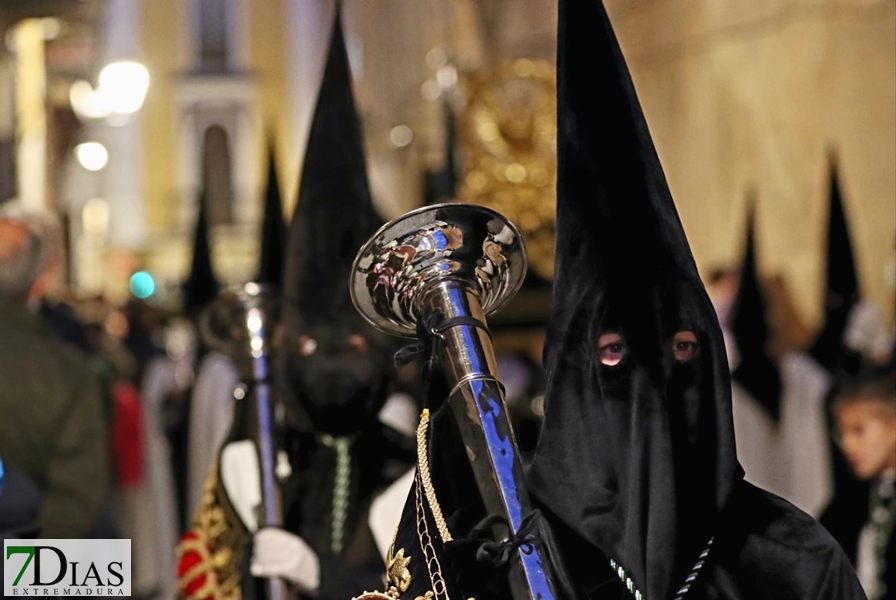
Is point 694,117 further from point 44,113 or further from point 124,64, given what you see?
point 124,64

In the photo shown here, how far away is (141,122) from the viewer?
36.6 metres

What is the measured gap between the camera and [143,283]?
→ 1262 inches

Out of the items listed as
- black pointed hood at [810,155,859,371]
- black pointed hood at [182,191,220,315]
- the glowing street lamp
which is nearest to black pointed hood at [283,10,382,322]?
black pointed hood at [810,155,859,371]

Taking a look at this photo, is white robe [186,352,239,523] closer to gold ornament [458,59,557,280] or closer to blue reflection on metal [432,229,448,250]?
gold ornament [458,59,557,280]

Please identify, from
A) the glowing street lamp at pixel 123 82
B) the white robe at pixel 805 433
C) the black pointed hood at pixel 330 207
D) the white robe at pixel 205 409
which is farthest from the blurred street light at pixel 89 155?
the black pointed hood at pixel 330 207

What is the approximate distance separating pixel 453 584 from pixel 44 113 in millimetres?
9822

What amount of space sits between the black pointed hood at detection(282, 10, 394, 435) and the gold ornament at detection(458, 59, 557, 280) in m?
7.33

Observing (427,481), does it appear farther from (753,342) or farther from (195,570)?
(753,342)

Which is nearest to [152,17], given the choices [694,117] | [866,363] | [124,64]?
[124,64]

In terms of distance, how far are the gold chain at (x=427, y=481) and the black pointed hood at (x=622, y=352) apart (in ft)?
0.57

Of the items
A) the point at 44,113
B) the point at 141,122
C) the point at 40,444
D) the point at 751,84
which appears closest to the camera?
the point at 40,444

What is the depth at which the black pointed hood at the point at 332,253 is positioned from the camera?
4105 mm

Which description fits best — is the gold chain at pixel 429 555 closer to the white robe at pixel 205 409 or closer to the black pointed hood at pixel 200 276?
the white robe at pixel 205 409

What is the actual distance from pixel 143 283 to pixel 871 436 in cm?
2815
